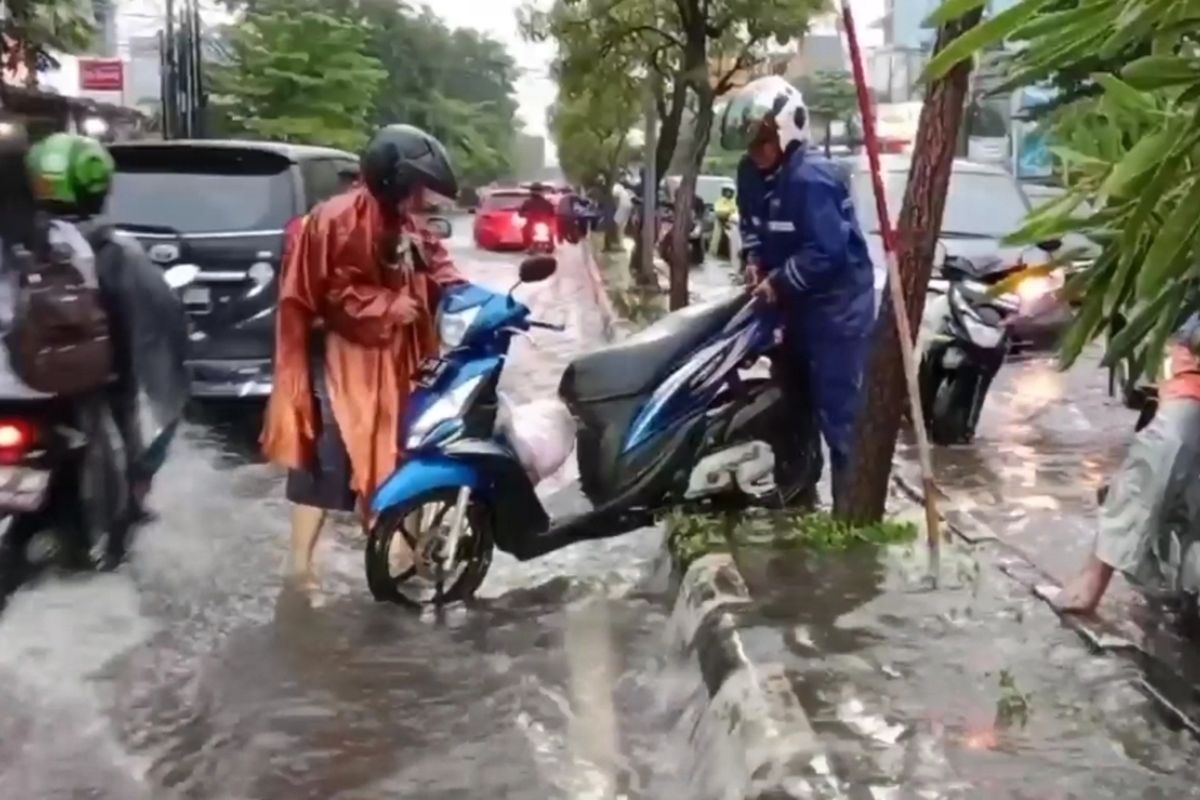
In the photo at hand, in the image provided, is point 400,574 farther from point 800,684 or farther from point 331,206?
point 800,684

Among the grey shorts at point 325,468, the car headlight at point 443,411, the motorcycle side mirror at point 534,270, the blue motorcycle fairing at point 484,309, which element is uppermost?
the motorcycle side mirror at point 534,270

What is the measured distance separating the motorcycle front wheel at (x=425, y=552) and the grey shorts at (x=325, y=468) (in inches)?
14.0

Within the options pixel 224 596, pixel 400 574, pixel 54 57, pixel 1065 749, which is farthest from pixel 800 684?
pixel 54 57

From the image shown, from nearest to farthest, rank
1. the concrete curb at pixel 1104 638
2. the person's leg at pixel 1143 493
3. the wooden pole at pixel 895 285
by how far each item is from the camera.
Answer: the concrete curb at pixel 1104 638
the person's leg at pixel 1143 493
the wooden pole at pixel 895 285

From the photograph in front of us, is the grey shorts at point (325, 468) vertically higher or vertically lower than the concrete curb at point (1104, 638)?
higher

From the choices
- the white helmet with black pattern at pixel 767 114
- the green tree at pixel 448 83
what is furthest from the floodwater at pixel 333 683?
the green tree at pixel 448 83

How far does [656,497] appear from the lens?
710 cm

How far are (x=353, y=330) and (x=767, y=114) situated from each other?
183 centimetres

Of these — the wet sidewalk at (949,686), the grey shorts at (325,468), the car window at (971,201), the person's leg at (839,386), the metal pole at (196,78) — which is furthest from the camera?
the metal pole at (196,78)

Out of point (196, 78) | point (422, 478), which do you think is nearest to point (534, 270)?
point (422, 478)

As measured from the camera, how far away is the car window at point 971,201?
14883 millimetres

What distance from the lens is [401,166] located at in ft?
22.1

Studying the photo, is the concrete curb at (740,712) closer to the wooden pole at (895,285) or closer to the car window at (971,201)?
the wooden pole at (895,285)

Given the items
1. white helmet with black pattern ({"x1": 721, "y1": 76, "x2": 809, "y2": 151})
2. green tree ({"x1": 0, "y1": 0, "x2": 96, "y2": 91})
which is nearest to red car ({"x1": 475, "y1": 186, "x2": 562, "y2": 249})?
green tree ({"x1": 0, "y1": 0, "x2": 96, "y2": 91})
